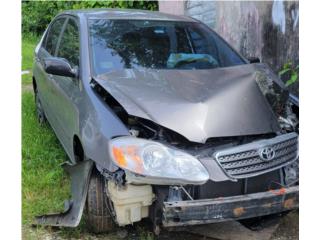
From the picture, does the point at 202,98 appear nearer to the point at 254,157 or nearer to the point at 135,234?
the point at 254,157

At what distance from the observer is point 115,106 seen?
307 cm

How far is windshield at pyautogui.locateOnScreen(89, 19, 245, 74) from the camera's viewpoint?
11.7 ft

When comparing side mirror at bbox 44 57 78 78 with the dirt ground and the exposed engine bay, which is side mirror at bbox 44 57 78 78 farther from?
the dirt ground

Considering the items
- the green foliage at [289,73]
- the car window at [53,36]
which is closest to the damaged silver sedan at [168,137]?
the car window at [53,36]

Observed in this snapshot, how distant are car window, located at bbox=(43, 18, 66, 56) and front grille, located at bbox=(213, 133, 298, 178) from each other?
9.01 ft

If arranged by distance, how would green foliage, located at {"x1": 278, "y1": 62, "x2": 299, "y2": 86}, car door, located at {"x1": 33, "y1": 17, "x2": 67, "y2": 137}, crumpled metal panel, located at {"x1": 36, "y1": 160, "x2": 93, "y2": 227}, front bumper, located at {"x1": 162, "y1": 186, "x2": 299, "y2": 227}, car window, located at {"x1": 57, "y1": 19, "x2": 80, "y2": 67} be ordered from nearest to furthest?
front bumper, located at {"x1": 162, "y1": 186, "x2": 299, "y2": 227} < crumpled metal panel, located at {"x1": 36, "y1": 160, "x2": 93, "y2": 227} < car window, located at {"x1": 57, "y1": 19, "x2": 80, "y2": 67} < car door, located at {"x1": 33, "y1": 17, "x2": 67, "y2": 137} < green foliage, located at {"x1": 278, "y1": 62, "x2": 299, "y2": 86}

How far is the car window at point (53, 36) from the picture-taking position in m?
4.77

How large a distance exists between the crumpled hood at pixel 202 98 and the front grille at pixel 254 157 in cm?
11

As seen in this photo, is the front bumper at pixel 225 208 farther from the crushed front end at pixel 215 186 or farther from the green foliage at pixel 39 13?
the green foliage at pixel 39 13

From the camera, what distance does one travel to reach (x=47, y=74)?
4.57 metres

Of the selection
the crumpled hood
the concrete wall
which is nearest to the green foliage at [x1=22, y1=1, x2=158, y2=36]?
the concrete wall

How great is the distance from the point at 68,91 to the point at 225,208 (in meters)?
1.77

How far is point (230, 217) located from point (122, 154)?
0.76 meters

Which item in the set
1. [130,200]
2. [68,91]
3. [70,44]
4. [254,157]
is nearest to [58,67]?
[68,91]
